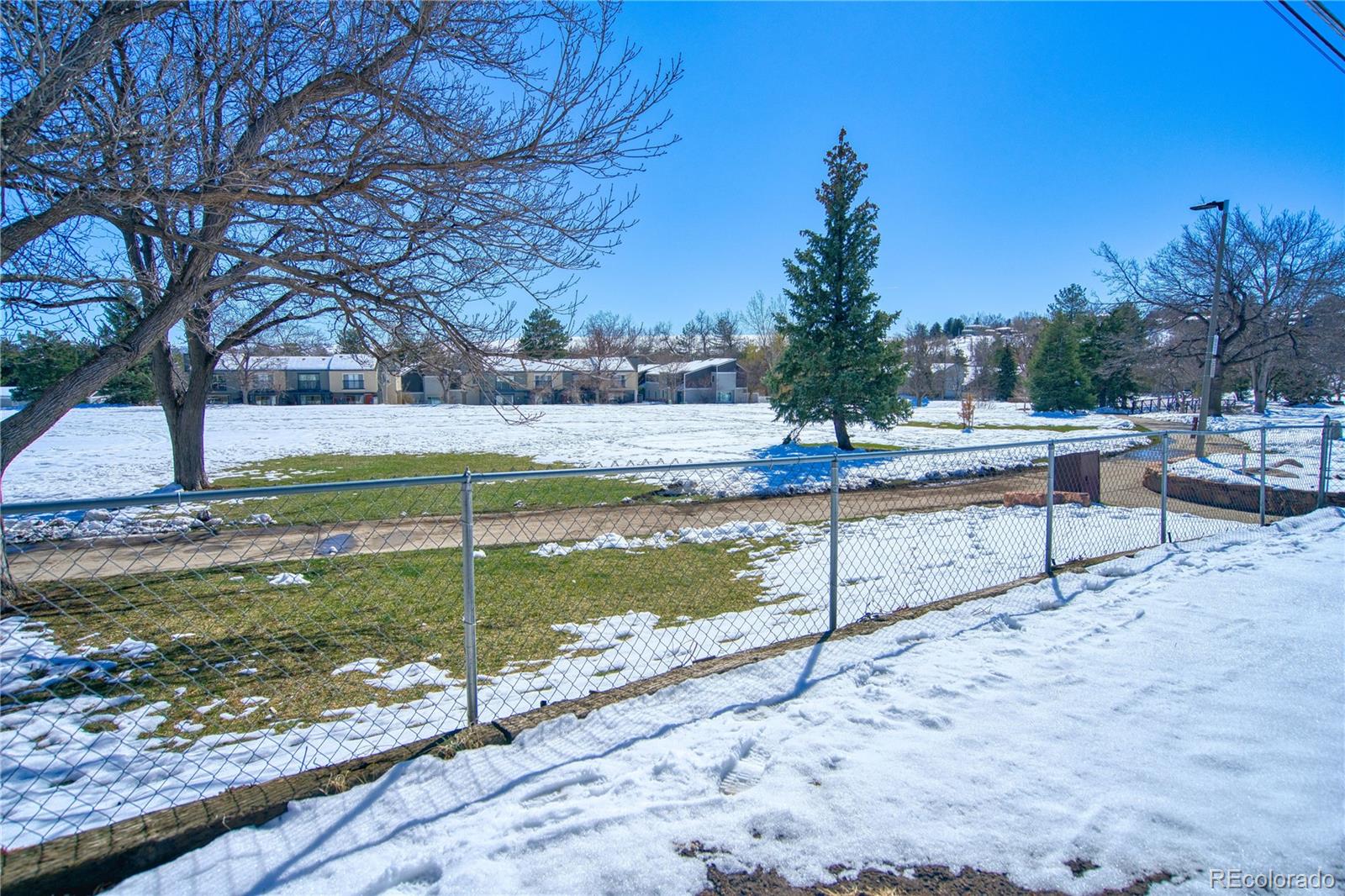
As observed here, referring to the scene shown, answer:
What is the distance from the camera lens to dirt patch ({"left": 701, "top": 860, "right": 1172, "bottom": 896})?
209cm

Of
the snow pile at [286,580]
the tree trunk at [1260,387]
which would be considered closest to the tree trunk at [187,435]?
the snow pile at [286,580]

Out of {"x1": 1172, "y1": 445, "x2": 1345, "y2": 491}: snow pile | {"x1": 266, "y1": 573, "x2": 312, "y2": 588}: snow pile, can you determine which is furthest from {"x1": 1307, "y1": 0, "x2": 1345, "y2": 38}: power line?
{"x1": 266, "y1": 573, "x2": 312, "y2": 588}: snow pile

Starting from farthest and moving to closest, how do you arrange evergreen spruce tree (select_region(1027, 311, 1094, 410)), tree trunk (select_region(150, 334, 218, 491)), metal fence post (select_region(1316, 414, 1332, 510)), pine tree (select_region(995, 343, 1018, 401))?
pine tree (select_region(995, 343, 1018, 401)) → evergreen spruce tree (select_region(1027, 311, 1094, 410)) → tree trunk (select_region(150, 334, 218, 491)) → metal fence post (select_region(1316, 414, 1332, 510))

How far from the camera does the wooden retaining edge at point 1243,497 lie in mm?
8898

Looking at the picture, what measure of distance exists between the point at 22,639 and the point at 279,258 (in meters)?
3.55

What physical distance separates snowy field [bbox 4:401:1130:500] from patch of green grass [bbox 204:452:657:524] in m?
1.44

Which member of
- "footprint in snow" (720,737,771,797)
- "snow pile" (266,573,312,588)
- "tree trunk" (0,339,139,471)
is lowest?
"snow pile" (266,573,312,588)

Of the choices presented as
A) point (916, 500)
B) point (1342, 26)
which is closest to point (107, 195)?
point (1342, 26)

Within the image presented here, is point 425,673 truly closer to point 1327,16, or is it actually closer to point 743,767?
point 743,767

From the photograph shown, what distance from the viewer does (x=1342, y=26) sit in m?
5.65

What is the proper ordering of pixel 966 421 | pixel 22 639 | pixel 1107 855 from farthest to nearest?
pixel 966 421 → pixel 22 639 → pixel 1107 855

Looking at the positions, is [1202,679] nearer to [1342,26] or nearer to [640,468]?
[640,468]

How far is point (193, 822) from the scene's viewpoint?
238 centimetres

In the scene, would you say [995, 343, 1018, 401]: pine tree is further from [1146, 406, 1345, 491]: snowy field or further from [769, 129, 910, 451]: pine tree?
[769, 129, 910, 451]: pine tree
